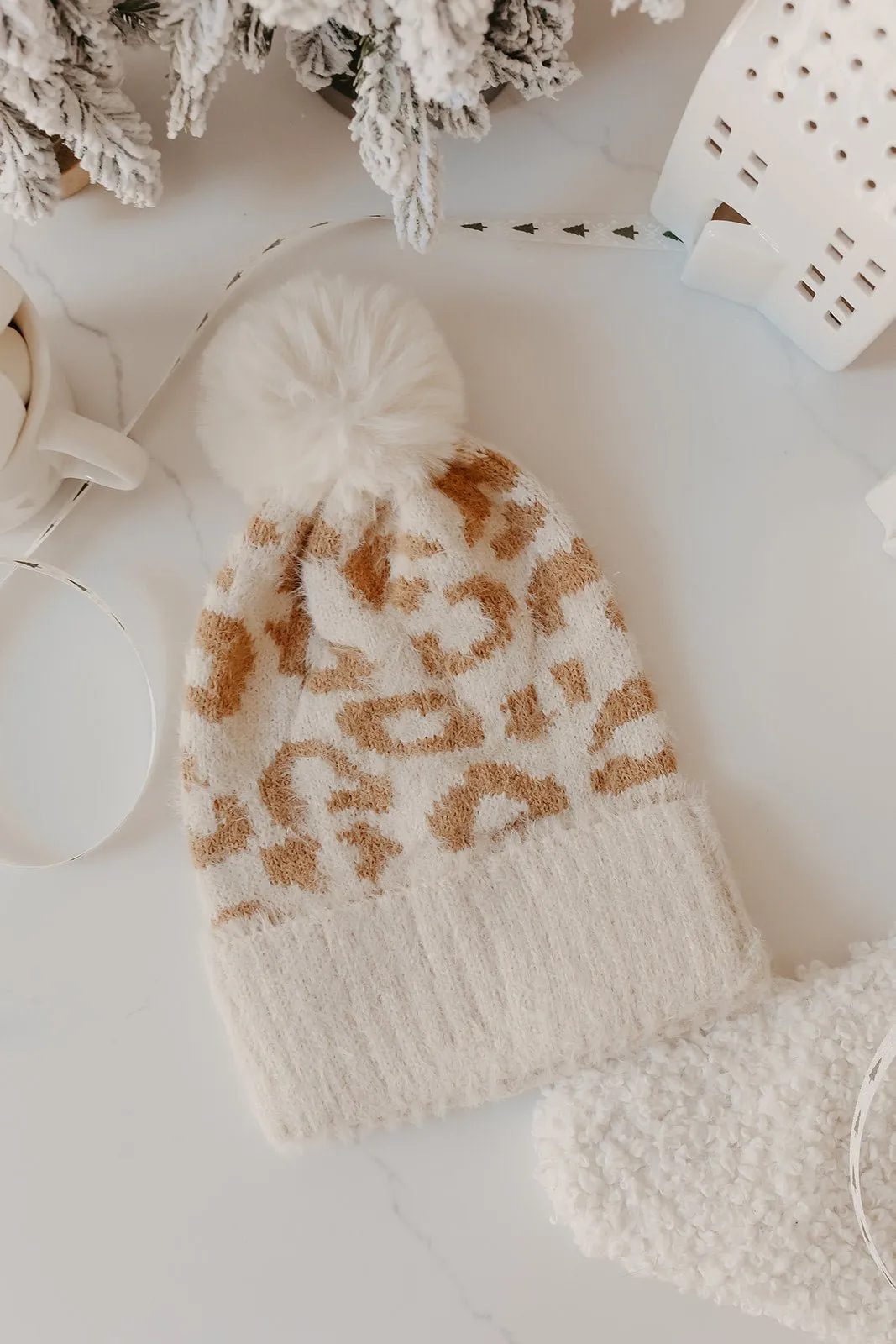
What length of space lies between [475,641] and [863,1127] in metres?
0.38

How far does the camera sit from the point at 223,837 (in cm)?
68

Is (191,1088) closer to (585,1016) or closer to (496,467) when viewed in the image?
(585,1016)

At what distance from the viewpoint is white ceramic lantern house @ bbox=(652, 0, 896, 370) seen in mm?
557

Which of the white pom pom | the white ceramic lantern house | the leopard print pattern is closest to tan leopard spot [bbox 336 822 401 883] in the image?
the leopard print pattern

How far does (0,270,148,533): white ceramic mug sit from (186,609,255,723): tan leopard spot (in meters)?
0.11

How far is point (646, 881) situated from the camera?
0.67 m

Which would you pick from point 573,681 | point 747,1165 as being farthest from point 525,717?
point 747,1165

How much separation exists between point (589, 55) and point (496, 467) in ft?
1.01

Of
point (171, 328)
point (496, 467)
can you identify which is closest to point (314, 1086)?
point (496, 467)

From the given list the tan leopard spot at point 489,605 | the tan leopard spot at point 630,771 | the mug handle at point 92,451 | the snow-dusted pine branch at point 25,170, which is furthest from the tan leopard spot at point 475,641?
the snow-dusted pine branch at point 25,170

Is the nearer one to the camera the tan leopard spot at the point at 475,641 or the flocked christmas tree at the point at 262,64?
the flocked christmas tree at the point at 262,64

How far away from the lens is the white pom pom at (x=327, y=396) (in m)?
0.63

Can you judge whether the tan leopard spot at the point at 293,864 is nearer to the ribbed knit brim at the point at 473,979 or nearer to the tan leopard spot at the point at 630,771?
the ribbed knit brim at the point at 473,979

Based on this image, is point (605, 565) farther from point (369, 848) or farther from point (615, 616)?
point (369, 848)
